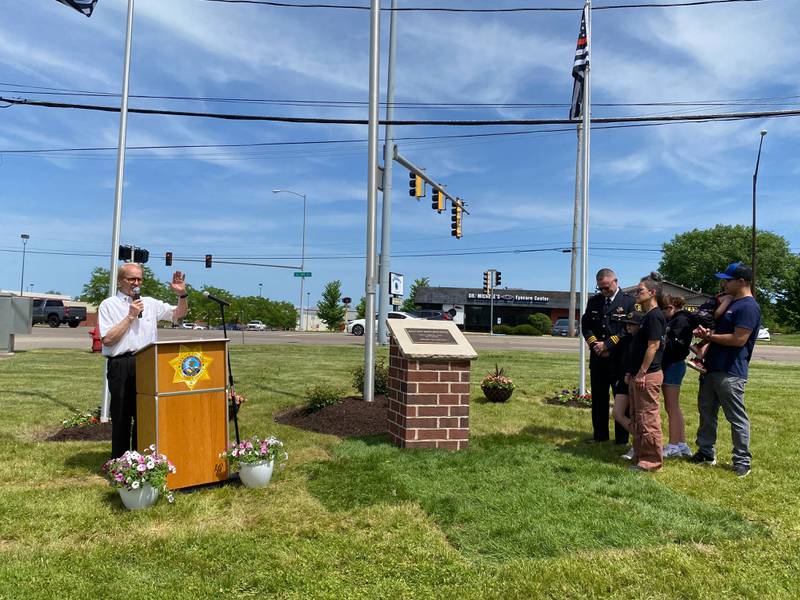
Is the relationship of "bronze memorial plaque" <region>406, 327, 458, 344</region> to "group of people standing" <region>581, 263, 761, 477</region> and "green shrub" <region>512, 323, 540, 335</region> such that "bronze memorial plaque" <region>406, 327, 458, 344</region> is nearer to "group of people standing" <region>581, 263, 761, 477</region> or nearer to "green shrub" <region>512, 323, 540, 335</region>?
"group of people standing" <region>581, 263, 761, 477</region>

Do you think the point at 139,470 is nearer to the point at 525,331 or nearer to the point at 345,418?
the point at 345,418

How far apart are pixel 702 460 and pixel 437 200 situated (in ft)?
58.5

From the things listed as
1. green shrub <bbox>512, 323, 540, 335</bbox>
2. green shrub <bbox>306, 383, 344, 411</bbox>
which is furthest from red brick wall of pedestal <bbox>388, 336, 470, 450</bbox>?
green shrub <bbox>512, 323, 540, 335</bbox>

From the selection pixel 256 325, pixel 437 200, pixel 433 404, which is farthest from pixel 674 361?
pixel 256 325

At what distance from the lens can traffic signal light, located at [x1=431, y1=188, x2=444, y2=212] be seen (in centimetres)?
2267

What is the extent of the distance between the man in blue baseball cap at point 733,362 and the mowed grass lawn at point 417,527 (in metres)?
0.29

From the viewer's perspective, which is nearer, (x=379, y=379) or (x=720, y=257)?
(x=379, y=379)

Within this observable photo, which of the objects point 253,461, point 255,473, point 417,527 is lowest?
point 417,527

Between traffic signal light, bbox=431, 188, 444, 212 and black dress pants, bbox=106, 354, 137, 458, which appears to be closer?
black dress pants, bbox=106, 354, 137, 458

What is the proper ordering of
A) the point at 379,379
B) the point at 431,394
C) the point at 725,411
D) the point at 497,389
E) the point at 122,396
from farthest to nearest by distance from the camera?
the point at 497,389
the point at 379,379
the point at 431,394
the point at 725,411
the point at 122,396

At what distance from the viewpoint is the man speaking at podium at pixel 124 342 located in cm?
492

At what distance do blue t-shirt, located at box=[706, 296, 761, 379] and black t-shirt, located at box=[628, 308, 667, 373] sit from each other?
51cm

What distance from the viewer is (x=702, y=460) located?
19.1ft

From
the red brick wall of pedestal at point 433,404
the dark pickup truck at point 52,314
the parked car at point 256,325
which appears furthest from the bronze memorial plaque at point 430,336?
the parked car at point 256,325
